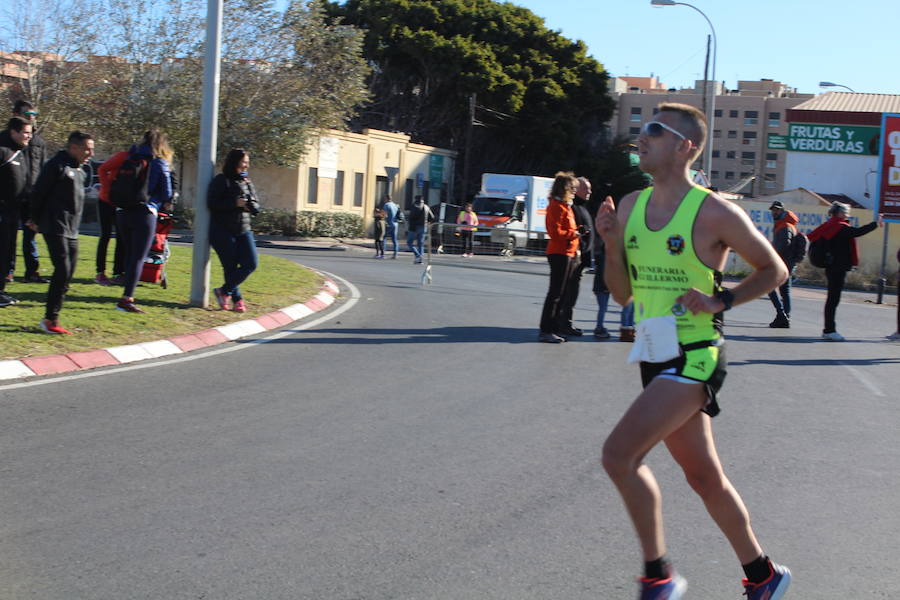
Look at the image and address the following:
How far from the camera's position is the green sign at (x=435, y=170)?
161ft

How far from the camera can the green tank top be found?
3.84 metres

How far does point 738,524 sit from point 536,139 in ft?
163

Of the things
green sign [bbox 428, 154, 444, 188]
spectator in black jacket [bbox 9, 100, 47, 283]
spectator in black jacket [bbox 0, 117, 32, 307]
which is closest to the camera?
spectator in black jacket [bbox 0, 117, 32, 307]

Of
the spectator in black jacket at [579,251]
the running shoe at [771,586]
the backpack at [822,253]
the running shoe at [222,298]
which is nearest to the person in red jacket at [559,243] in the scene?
the spectator in black jacket at [579,251]

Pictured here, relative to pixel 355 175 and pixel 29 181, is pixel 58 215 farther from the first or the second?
pixel 355 175

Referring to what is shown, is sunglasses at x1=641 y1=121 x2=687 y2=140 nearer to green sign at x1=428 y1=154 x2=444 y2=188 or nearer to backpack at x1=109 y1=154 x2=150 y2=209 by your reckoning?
backpack at x1=109 y1=154 x2=150 y2=209

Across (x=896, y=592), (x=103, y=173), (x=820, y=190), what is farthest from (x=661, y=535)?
(x=820, y=190)

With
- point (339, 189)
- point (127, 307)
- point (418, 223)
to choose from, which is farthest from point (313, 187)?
point (127, 307)

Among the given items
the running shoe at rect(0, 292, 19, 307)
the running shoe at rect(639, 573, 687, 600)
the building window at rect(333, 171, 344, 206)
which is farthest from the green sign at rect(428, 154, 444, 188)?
the running shoe at rect(639, 573, 687, 600)

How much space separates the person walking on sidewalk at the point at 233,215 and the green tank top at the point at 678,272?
7803mm

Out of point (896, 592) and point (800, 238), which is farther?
point (800, 238)

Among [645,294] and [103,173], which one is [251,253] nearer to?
[103,173]

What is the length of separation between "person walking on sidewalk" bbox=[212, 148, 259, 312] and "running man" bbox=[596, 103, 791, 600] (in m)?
7.78

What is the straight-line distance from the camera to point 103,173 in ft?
38.6
